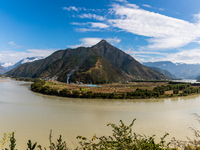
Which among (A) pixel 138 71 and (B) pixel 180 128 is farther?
(A) pixel 138 71

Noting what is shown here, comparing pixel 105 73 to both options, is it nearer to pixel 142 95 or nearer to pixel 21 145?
pixel 142 95

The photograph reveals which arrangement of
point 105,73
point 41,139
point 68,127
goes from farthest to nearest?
point 105,73
point 68,127
point 41,139

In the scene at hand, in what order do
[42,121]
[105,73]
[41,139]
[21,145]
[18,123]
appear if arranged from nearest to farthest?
[21,145] < [41,139] < [18,123] < [42,121] < [105,73]

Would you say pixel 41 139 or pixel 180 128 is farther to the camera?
pixel 180 128

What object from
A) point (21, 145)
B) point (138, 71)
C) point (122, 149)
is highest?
point (138, 71)

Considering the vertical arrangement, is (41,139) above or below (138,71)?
below

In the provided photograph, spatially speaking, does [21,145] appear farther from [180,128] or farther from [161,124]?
[180,128]

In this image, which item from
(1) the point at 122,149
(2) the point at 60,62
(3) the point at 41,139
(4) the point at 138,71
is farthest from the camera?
(4) the point at 138,71

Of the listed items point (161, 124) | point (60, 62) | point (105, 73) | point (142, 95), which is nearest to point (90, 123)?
point (161, 124)

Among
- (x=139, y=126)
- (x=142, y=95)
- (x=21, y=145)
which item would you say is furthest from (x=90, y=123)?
(x=142, y=95)
